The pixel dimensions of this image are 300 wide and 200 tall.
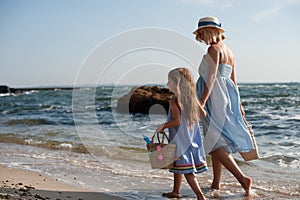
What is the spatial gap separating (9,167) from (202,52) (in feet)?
10.6

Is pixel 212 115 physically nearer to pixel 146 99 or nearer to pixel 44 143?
pixel 44 143

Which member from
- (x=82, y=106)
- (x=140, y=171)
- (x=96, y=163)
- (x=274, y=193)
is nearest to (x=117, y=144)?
(x=96, y=163)

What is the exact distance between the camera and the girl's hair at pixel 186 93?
140 inches

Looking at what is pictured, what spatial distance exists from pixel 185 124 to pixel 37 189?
68.9 inches

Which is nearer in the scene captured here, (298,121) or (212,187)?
(212,187)

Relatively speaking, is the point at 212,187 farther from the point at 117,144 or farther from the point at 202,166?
the point at 117,144

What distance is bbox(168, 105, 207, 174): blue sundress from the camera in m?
3.58

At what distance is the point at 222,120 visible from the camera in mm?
3930

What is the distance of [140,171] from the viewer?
17.7 ft

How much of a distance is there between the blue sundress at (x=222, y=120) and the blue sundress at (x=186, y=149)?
357 millimetres

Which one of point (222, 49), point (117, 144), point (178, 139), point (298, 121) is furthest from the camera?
point (298, 121)

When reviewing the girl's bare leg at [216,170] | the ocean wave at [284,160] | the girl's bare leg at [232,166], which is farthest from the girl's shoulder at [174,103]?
the ocean wave at [284,160]

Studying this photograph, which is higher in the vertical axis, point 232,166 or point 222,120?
point 222,120

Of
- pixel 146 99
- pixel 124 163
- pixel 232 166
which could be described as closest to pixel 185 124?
pixel 232 166
